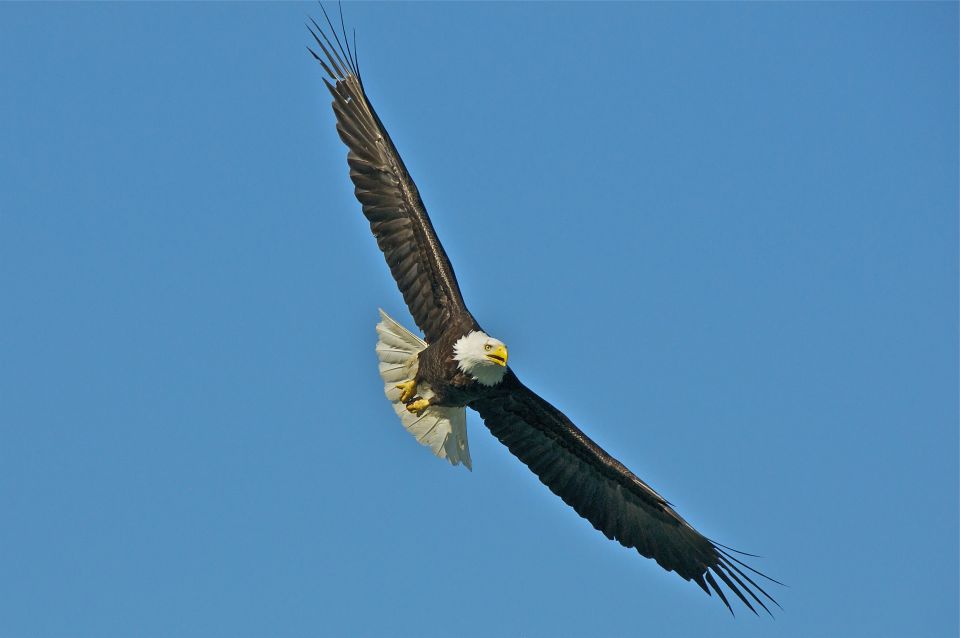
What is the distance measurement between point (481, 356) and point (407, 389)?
114 centimetres

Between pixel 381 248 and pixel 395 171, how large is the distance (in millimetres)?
637

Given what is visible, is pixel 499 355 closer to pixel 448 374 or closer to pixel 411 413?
pixel 448 374

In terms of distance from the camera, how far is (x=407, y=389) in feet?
46.7

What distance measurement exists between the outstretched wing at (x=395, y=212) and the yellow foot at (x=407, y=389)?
16.1 inches

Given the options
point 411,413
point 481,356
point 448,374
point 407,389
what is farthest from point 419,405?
point 481,356

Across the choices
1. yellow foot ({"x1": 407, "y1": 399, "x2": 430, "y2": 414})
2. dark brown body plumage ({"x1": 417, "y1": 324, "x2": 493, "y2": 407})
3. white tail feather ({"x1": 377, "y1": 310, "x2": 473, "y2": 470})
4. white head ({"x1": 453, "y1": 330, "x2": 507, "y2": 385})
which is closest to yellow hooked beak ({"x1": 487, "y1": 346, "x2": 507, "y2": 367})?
white head ({"x1": 453, "y1": 330, "x2": 507, "y2": 385})

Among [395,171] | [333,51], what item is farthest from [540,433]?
[333,51]

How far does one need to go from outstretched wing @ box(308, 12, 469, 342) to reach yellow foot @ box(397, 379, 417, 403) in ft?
1.34

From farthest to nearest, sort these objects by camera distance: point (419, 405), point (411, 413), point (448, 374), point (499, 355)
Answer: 1. point (411, 413)
2. point (419, 405)
3. point (448, 374)
4. point (499, 355)

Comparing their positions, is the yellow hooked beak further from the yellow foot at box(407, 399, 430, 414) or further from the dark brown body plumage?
the yellow foot at box(407, 399, 430, 414)

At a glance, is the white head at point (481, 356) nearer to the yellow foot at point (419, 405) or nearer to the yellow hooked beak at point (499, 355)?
the yellow hooked beak at point (499, 355)

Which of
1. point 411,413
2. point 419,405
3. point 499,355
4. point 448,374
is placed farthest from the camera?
point 411,413

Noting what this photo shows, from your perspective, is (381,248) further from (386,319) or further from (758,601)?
(758,601)

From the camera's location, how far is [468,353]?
43.9 feet
